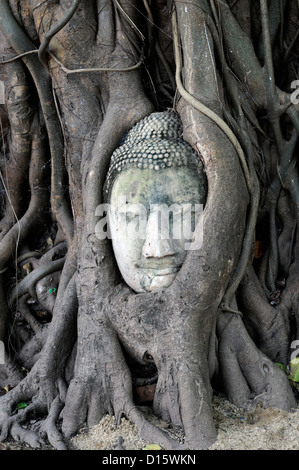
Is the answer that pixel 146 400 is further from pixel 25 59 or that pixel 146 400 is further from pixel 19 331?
pixel 25 59

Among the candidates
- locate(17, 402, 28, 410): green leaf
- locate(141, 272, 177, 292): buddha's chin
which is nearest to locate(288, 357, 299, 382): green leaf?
locate(141, 272, 177, 292): buddha's chin

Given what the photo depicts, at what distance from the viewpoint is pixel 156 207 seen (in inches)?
96.4

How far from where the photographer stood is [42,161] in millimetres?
3508

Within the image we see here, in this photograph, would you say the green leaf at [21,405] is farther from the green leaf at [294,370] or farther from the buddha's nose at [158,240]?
the green leaf at [294,370]

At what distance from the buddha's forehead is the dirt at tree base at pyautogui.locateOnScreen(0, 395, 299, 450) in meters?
1.06

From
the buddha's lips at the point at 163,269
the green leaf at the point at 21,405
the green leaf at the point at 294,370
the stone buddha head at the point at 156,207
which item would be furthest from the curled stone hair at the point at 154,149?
the green leaf at the point at 21,405

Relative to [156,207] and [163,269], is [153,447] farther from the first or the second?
[156,207]

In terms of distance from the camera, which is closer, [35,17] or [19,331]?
[35,17]

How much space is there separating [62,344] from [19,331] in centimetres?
69

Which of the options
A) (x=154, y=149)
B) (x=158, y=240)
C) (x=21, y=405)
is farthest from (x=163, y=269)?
(x=21, y=405)

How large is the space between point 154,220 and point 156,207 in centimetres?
8
